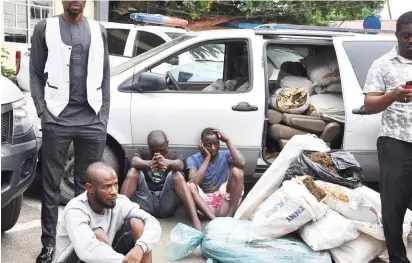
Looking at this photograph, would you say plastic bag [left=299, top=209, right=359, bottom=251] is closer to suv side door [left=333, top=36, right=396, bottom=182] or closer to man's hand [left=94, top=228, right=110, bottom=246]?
suv side door [left=333, top=36, right=396, bottom=182]

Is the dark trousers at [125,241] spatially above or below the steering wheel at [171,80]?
below

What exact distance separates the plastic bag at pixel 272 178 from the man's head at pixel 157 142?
2.76 ft

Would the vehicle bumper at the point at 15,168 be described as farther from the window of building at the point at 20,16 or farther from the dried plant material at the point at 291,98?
the window of building at the point at 20,16

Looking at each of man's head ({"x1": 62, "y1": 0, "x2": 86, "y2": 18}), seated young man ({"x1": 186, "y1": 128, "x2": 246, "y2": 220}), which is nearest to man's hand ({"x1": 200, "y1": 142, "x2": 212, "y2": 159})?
seated young man ({"x1": 186, "y1": 128, "x2": 246, "y2": 220})

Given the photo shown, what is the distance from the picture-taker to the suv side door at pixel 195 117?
496 cm

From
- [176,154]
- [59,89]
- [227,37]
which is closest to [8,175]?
[59,89]

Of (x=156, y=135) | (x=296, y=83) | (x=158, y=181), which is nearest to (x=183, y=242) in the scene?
(x=158, y=181)

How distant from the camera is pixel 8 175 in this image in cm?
354

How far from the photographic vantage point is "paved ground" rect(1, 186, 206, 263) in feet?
13.0

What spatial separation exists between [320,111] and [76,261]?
10.2 ft

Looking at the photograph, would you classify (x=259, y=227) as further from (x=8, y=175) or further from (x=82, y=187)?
(x=8, y=175)

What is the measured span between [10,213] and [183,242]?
4.38 ft

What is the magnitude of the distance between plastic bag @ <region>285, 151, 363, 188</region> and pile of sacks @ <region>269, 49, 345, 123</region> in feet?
3.11

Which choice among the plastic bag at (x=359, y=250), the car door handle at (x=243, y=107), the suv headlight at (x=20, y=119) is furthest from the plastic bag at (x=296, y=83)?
the suv headlight at (x=20, y=119)
